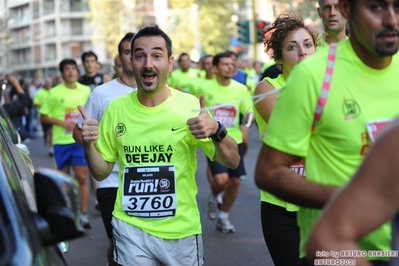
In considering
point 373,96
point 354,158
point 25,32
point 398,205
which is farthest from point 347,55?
point 25,32

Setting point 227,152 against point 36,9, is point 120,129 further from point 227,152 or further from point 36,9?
point 36,9

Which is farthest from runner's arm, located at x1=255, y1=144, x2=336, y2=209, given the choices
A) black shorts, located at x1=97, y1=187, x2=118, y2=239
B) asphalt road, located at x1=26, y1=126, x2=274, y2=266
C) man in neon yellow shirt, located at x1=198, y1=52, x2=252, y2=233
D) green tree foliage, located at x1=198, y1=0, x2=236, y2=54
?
green tree foliage, located at x1=198, y1=0, x2=236, y2=54

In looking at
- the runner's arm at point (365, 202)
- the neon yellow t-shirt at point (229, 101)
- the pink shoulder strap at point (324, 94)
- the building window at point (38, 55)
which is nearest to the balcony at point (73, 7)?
the building window at point (38, 55)

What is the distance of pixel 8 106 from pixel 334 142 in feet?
28.2

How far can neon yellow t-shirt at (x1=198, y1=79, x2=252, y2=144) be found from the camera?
414 inches

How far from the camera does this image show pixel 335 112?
305cm

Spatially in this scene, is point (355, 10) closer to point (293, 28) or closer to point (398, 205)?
point (398, 205)

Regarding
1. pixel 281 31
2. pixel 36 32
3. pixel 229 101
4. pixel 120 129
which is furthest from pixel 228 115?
pixel 36 32

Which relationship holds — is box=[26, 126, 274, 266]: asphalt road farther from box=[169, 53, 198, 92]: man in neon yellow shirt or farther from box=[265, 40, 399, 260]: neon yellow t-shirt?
box=[169, 53, 198, 92]: man in neon yellow shirt

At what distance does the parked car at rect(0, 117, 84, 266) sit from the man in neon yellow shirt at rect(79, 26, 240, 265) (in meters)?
1.32

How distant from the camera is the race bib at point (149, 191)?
16.2ft

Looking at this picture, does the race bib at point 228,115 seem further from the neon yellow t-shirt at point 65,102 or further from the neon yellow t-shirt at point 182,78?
the neon yellow t-shirt at point 182,78

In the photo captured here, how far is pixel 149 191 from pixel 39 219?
1807 millimetres

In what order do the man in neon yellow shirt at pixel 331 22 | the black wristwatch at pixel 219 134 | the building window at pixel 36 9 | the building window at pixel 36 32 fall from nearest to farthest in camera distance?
the black wristwatch at pixel 219 134 < the man in neon yellow shirt at pixel 331 22 < the building window at pixel 36 9 < the building window at pixel 36 32
